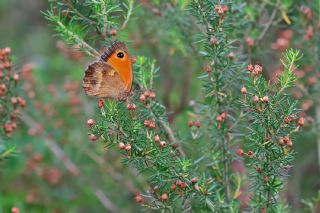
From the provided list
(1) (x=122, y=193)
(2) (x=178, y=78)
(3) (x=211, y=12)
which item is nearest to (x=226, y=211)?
(3) (x=211, y=12)

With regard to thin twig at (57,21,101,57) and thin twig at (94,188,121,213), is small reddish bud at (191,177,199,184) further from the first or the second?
thin twig at (94,188,121,213)

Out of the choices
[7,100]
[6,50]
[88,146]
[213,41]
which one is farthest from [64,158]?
[213,41]

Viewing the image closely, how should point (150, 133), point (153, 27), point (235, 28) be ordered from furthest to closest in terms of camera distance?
point (153, 27)
point (235, 28)
point (150, 133)

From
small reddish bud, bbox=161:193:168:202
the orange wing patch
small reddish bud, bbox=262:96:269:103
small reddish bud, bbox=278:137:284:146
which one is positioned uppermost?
the orange wing patch

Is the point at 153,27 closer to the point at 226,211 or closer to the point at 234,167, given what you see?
the point at 234,167

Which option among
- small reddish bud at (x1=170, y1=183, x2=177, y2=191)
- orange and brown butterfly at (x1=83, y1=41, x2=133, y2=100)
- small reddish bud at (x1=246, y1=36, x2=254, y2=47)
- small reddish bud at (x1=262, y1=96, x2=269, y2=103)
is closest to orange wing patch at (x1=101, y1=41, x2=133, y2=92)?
orange and brown butterfly at (x1=83, y1=41, x2=133, y2=100)

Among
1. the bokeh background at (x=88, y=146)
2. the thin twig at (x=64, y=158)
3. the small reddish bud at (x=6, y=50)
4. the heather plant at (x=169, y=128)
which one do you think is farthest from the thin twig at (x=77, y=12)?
the thin twig at (x=64, y=158)

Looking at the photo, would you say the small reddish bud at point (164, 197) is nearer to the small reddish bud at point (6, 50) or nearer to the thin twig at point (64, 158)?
the small reddish bud at point (6, 50)
